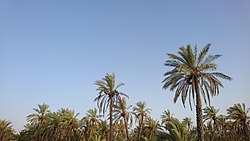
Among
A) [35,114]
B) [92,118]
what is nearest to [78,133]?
[92,118]

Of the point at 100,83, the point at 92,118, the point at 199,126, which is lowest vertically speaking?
the point at 199,126

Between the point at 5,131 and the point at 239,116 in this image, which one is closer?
the point at 239,116

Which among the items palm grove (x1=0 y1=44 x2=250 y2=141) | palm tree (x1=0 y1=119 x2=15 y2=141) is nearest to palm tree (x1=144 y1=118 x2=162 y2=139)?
palm grove (x1=0 y1=44 x2=250 y2=141)

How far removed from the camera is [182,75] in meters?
28.9

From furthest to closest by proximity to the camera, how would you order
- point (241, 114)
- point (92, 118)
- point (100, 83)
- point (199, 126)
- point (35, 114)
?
point (35, 114) → point (92, 118) → point (241, 114) → point (100, 83) → point (199, 126)

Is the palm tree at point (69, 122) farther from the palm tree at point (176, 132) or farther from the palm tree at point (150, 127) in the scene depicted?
the palm tree at point (176, 132)

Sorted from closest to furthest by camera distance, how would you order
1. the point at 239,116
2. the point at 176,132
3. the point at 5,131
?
the point at 176,132
the point at 239,116
the point at 5,131

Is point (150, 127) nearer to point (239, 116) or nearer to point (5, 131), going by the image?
point (239, 116)

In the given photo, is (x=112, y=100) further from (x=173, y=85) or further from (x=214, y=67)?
(x=214, y=67)

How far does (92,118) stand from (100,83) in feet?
46.4

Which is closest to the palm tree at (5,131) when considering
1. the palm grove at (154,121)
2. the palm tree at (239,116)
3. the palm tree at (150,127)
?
the palm grove at (154,121)

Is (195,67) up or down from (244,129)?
up

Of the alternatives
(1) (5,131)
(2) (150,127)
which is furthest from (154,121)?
(1) (5,131)

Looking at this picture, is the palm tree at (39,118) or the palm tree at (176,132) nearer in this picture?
the palm tree at (176,132)
